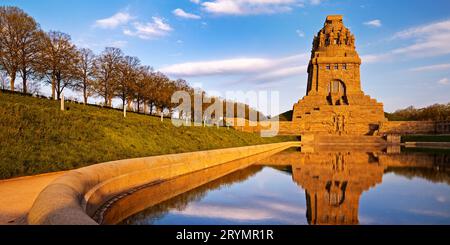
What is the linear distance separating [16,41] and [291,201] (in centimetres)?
3665

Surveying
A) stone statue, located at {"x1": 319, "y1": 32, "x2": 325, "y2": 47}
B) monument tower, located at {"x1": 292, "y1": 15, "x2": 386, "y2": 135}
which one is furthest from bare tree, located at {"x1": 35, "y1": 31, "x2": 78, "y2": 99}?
stone statue, located at {"x1": 319, "y1": 32, "x2": 325, "y2": 47}

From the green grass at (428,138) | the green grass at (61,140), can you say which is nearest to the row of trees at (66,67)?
the green grass at (61,140)

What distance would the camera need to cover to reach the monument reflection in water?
716cm

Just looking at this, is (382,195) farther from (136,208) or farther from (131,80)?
(131,80)

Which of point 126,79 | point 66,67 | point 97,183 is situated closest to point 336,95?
point 126,79

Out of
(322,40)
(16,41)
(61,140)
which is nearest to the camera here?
(61,140)

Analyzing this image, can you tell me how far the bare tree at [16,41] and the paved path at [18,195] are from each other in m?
28.9

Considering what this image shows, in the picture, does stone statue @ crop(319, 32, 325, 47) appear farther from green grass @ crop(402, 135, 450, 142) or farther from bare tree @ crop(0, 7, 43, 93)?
bare tree @ crop(0, 7, 43, 93)

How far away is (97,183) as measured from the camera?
8.11 meters

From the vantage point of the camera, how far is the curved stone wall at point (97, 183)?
14.2ft

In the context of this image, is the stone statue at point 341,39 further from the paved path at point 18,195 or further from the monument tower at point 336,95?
the paved path at point 18,195

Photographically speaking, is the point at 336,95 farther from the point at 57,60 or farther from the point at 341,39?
the point at 57,60
